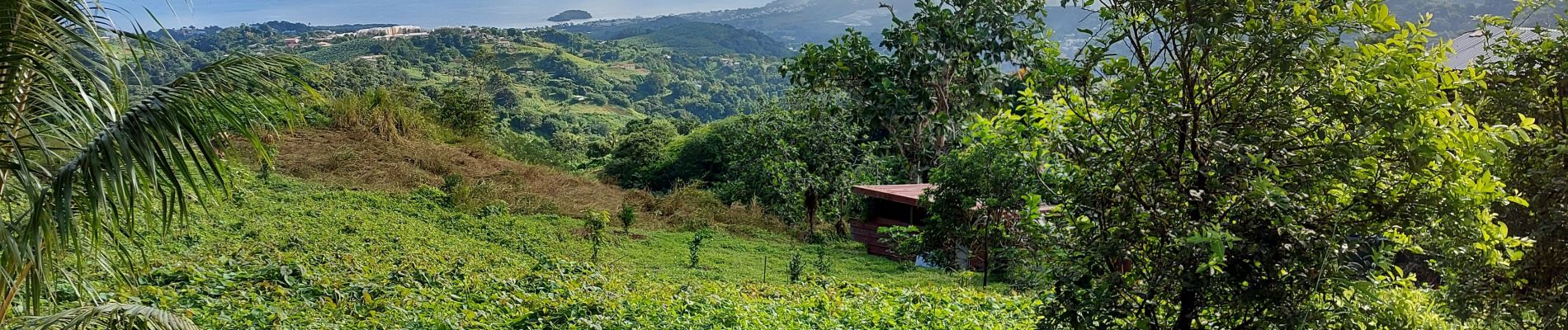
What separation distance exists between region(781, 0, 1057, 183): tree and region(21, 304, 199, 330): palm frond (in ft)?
21.0

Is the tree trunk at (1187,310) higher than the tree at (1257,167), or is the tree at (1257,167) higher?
the tree at (1257,167)

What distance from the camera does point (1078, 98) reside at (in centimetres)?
294

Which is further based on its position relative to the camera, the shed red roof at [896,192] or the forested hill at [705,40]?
the forested hill at [705,40]

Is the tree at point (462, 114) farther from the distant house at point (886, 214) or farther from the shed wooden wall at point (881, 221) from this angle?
the shed wooden wall at point (881, 221)

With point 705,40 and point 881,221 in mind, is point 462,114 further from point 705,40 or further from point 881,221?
point 705,40

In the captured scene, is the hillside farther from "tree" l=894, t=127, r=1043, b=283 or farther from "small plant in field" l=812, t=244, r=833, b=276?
"tree" l=894, t=127, r=1043, b=283

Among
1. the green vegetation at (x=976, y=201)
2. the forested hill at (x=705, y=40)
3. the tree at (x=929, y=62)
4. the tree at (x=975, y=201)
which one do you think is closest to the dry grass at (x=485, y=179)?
the green vegetation at (x=976, y=201)

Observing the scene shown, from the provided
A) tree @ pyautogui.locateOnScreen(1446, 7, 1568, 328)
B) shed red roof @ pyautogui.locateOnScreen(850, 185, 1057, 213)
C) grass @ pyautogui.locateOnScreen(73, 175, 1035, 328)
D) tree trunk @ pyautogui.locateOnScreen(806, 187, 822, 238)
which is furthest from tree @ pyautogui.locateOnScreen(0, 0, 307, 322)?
tree trunk @ pyautogui.locateOnScreen(806, 187, 822, 238)

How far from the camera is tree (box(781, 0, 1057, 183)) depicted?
29.6ft

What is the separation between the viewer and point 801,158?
57.4ft

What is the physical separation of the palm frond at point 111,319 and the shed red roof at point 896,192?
9.84 m

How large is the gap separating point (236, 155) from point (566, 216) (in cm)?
1174

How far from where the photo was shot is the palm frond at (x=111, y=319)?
9.34 ft

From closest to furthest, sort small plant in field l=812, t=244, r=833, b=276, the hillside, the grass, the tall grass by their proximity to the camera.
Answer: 1. the grass
2. small plant in field l=812, t=244, r=833, b=276
3. the tall grass
4. the hillside
